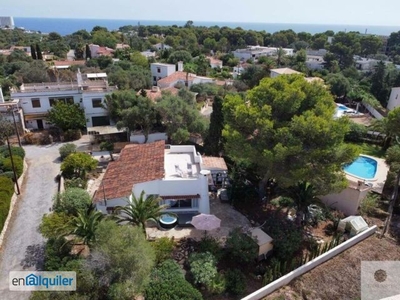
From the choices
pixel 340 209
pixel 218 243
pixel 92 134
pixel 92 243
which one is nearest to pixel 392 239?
pixel 340 209

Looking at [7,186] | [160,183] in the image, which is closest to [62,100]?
[7,186]

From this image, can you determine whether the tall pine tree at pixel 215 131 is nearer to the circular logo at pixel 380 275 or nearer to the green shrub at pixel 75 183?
the green shrub at pixel 75 183

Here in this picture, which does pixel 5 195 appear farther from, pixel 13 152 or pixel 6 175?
pixel 13 152

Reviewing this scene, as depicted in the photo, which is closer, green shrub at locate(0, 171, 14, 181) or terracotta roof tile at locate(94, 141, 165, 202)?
terracotta roof tile at locate(94, 141, 165, 202)

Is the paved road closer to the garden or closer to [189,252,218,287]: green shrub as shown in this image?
the garden

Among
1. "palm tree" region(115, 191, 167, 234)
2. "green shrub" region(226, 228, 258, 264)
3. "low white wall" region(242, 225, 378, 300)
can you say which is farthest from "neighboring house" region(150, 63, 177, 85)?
"green shrub" region(226, 228, 258, 264)

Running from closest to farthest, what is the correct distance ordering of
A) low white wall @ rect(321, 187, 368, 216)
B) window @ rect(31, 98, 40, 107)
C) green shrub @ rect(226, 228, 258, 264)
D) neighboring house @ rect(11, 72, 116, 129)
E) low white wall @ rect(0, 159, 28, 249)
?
green shrub @ rect(226, 228, 258, 264) < low white wall @ rect(0, 159, 28, 249) < low white wall @ rect(321, 187, 368, 216) < neighboring house @ rect(11, 72, 116, 129) < window @ rect(31, 98, 40, 107)

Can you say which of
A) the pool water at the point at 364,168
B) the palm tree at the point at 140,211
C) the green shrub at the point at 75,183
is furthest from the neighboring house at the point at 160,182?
the pool water at the point at 364,168
